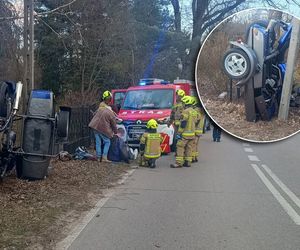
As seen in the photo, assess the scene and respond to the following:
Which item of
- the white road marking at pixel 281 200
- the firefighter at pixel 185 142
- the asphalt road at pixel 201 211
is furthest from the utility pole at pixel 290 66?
the firefighter at pixel 185 142

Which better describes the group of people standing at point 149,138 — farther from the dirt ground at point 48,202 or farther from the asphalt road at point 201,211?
the dirt ground at point 48,202

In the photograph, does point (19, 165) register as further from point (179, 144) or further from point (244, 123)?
point (244, 123)

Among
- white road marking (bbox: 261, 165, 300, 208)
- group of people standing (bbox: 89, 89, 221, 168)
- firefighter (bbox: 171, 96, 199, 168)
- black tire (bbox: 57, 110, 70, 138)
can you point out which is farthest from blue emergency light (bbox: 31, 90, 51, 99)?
white road marking (bbox: 261, 165, 300, 208)

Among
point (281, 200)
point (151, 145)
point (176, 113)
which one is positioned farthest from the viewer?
point (176, 113)

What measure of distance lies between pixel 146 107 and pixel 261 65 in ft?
43.2

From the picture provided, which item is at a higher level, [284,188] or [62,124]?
[62,124]

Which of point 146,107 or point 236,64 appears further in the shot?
point 146,107

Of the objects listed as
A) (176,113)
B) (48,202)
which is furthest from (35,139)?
(176,113)

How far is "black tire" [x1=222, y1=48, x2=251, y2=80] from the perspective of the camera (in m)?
1.27

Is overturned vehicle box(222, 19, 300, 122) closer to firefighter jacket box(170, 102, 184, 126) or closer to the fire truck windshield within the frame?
firefighter jacket box(170, 102, 184, 126)

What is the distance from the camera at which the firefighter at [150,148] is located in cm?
1128

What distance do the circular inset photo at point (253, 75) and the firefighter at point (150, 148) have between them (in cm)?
986

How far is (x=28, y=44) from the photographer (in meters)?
10.5

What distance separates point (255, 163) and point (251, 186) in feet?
12.0
